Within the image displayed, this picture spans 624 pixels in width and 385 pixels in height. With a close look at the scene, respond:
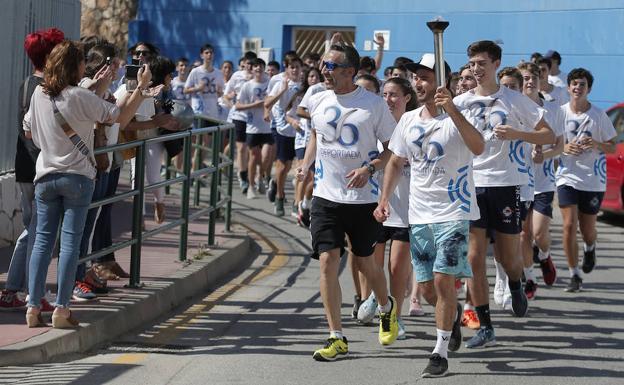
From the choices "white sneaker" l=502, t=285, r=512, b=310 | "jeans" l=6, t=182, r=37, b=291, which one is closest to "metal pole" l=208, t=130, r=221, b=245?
"white sneaker" l=502, t=285, r=512, b=310

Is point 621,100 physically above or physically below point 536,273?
above

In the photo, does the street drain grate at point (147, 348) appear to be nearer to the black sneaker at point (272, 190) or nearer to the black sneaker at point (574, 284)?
the black sneaker at point (574, 284)

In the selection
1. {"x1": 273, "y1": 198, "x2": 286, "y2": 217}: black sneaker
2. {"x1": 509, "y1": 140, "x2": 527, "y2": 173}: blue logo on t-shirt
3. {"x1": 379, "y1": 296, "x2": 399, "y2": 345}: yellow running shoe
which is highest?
{"x1": 509, "y1": 140, "x2": 527, "y2": 173}: blue logo on t-shirt

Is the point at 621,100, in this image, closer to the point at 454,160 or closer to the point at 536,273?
the point at 536,273

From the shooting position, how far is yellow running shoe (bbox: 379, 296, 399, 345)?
884 centimetres

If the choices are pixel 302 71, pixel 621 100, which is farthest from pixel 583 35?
pixel 302 71

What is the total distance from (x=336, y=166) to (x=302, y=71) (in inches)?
369

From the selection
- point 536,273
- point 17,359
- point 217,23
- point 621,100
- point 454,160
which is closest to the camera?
point 17,359

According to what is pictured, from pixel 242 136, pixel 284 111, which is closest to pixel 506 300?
pixel 284 111

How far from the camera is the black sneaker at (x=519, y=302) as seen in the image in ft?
32.8

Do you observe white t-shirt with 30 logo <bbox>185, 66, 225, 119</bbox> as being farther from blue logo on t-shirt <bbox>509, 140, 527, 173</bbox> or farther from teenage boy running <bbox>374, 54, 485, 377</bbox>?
teenage boy running <bbox>374, 54, 485, 377</bbox>

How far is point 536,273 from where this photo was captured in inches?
512

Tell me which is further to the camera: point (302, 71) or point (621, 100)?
point (621, 100)

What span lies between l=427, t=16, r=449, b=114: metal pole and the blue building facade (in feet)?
41.5
